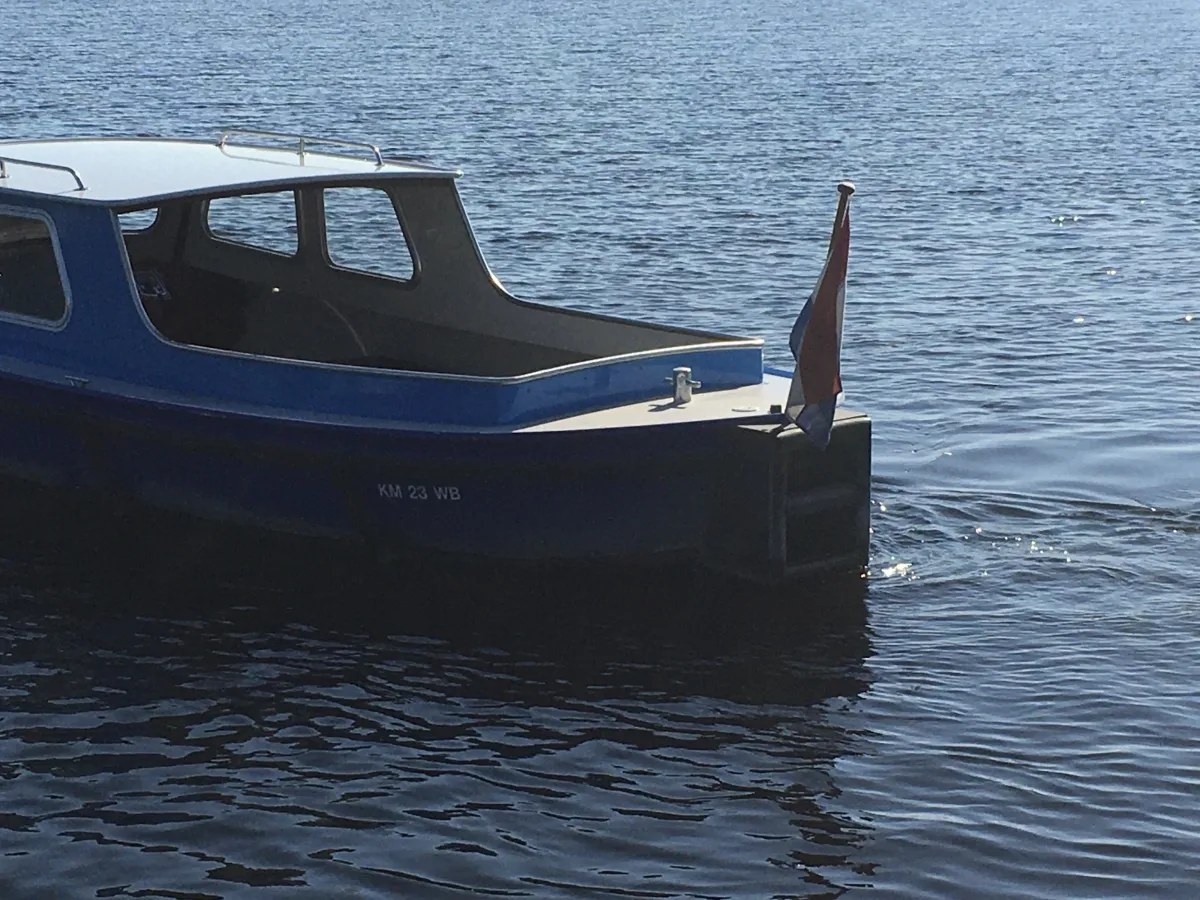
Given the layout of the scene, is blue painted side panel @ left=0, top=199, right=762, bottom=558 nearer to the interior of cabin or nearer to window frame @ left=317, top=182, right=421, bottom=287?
the interior of cabin

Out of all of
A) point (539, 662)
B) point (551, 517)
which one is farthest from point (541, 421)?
point (539, 662)

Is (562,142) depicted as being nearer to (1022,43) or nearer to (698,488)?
(698,488)

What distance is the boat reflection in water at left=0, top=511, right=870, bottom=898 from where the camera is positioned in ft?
27.9

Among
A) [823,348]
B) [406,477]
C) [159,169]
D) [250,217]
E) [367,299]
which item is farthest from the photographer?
[250,217]

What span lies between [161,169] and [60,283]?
114 cm

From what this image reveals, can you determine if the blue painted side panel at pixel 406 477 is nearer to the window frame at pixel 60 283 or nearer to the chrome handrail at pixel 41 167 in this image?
the window frame at pixel 60 283

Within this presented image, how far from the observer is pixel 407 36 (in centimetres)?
7194

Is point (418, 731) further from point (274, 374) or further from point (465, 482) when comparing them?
point (274, 374)

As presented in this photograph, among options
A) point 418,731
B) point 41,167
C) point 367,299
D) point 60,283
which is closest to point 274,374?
point 60,283

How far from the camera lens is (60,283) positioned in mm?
12312

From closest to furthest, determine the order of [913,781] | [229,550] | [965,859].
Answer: [965,859] → [913,781] → [229,550]

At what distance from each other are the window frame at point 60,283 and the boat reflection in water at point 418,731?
1559 millimetres

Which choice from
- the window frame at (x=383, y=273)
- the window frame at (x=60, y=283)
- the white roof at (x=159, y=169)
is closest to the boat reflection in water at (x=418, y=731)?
the window frame at (x=60, y=283)

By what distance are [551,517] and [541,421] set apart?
63 cm
